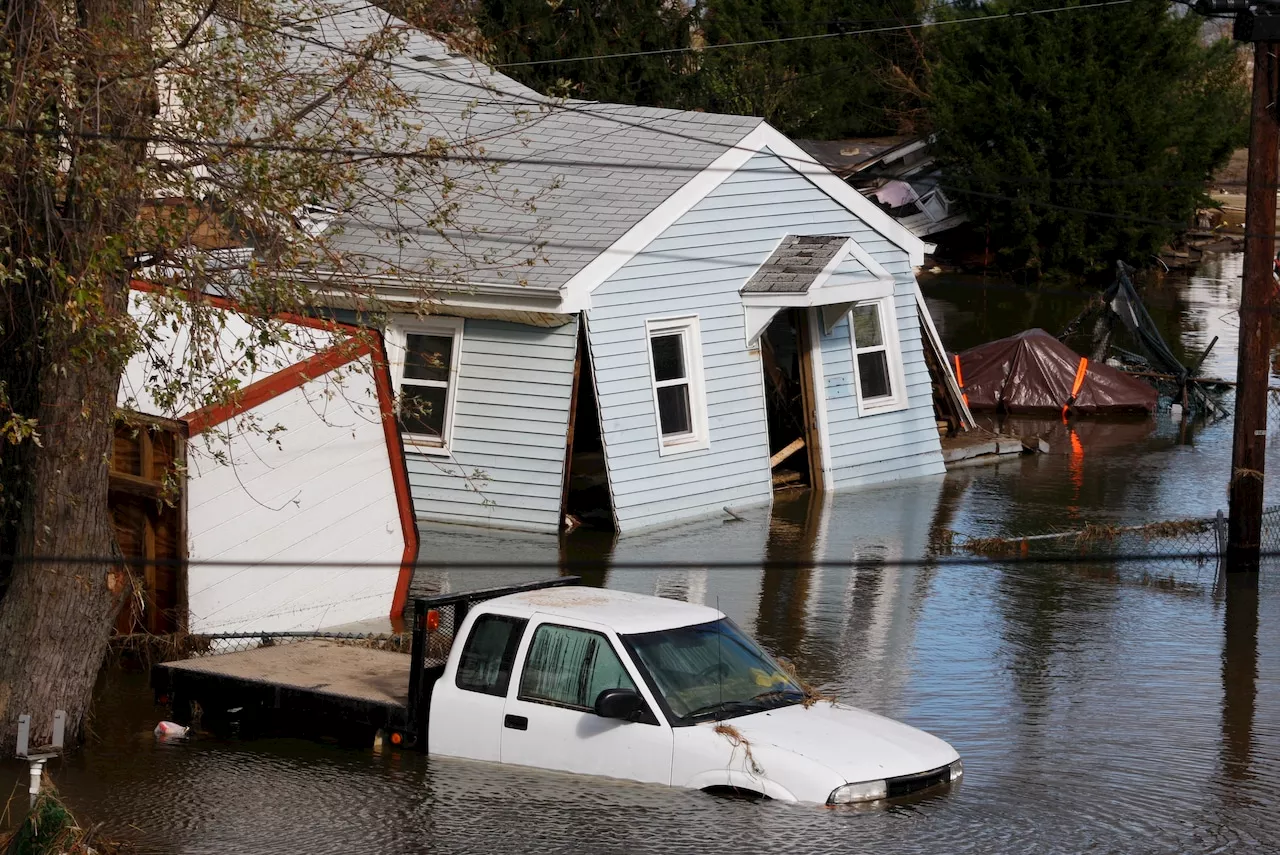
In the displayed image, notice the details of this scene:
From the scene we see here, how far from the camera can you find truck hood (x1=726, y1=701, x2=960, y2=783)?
356 inches

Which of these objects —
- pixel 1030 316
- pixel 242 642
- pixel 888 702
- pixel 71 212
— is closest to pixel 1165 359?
pixel 1030 316

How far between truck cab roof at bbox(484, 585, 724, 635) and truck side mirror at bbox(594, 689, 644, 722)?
519 mm

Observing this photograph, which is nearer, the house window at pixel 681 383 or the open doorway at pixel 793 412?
the house window at pixel 681 383

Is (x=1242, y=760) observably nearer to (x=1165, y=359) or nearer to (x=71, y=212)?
(x=71, y=212)

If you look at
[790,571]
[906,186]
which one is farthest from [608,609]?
[906,186]

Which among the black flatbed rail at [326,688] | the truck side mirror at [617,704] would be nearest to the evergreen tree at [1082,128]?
the black flatbed rail at [326,688]

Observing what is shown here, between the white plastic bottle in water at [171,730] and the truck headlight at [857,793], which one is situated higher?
the white plastic bottle in water at [171,730]

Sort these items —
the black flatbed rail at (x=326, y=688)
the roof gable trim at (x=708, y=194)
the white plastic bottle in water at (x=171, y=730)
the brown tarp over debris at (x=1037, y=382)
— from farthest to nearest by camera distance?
the brown tarp over debris at (x=1037, y=382) → the roof gable trim at (x=708, y=194) → the white plastic bottle in water at (x=171, y=730) → the black flatbed rail at (x=326, y=688)

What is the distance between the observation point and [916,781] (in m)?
9.19

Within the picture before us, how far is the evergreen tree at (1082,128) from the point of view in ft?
129

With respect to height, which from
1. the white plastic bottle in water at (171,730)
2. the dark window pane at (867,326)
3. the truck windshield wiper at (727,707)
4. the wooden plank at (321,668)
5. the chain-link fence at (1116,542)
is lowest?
the white plastic bottle in water at (171,730)

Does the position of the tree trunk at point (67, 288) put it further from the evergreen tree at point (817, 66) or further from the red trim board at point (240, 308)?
the evergreen tree at point (817, 66)

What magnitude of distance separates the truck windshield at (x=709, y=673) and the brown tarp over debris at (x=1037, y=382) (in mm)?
17079

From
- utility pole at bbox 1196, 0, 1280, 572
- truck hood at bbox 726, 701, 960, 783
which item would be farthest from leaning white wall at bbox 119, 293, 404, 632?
utility pole at bbox 1196, 0, 1280, 572
